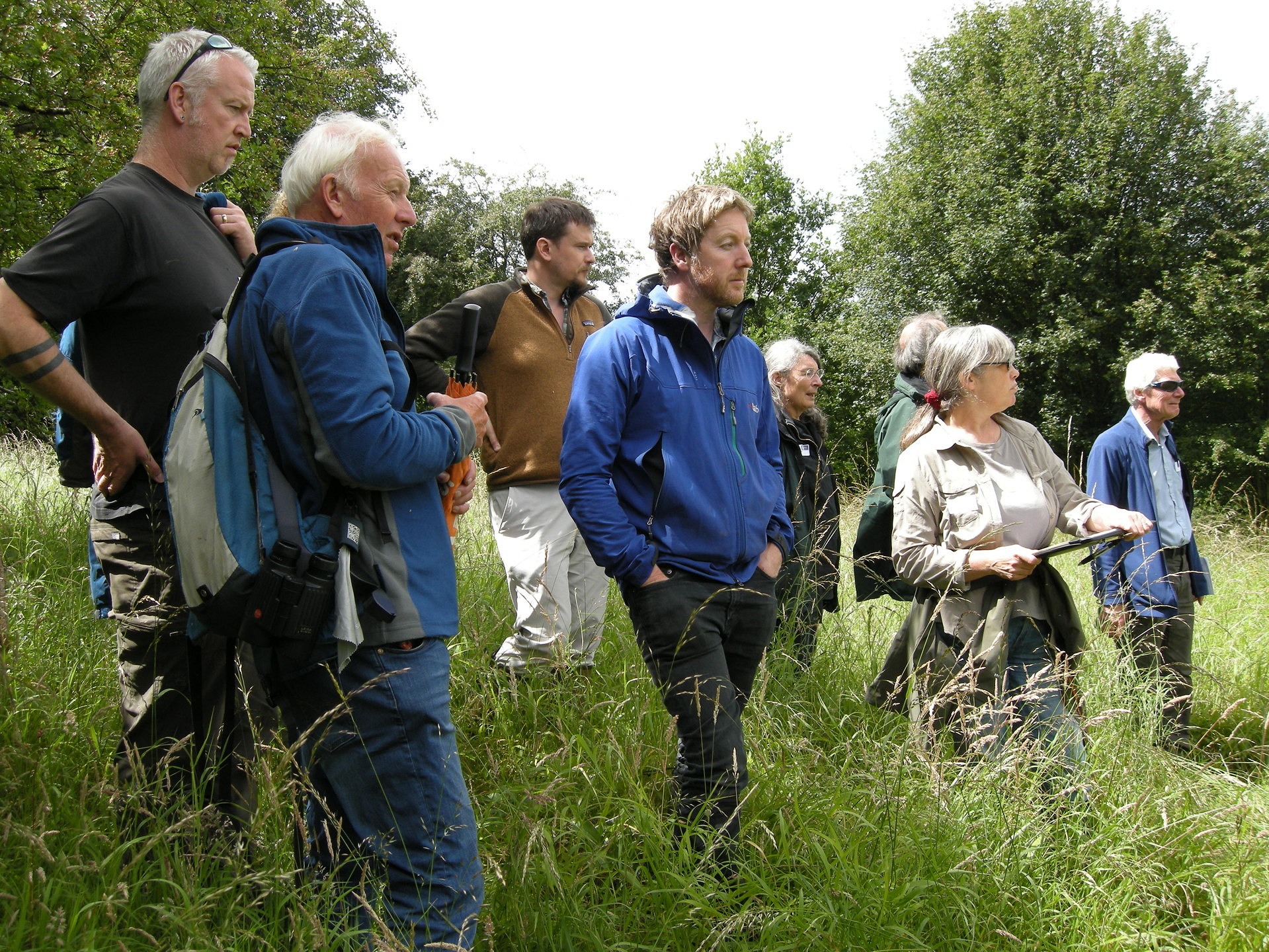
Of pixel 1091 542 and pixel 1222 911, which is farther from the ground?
pixel 1091 542

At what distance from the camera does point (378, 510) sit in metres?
1.86

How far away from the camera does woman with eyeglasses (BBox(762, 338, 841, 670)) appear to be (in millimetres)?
4840

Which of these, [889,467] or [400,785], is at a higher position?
[889,467]

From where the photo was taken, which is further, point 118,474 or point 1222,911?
point 1222,911

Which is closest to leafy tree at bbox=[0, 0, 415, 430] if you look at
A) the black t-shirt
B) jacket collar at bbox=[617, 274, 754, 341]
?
the black t-shirt

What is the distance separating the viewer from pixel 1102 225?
26.4 m

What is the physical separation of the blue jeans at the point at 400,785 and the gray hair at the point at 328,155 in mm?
1028

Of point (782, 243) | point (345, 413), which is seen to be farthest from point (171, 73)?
point (782, 243)

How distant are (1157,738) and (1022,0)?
3330cm

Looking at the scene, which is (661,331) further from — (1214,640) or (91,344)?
(1214,640)

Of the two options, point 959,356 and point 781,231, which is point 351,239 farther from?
point 781,231

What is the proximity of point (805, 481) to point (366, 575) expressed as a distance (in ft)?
12.8

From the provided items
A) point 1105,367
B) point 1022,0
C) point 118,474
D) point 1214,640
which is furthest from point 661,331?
point 1022,0

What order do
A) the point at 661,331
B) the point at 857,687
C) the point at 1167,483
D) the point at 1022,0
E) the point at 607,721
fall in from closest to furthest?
the point at 661,331, the point at 607,721, the point at 857,687, the point at 1167,483, the point at 1022,0
